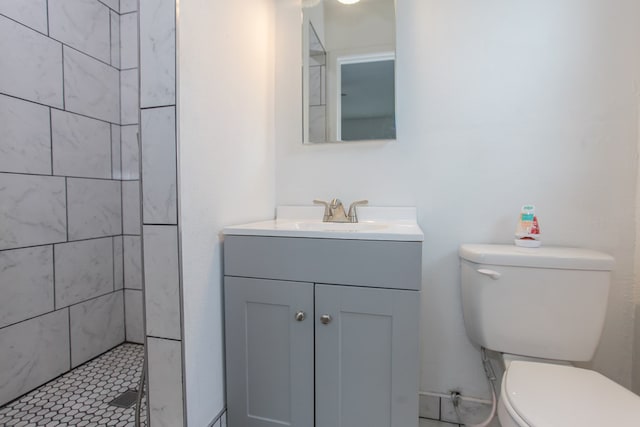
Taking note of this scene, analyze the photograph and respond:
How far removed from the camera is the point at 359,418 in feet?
3.21

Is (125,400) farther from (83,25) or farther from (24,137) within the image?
(83,25)

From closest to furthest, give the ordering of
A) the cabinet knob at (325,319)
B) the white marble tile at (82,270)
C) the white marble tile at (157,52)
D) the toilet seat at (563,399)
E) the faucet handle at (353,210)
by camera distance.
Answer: the toilet seat at (563,399)
the white marble tile at (157,52)
the cabinet knob at (325,319)
the faucet handle at (353,210)
the white marble tile at (82,270)

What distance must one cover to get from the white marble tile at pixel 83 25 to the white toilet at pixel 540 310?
6.78ft

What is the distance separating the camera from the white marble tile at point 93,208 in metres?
1.53

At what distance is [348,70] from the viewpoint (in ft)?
4.63

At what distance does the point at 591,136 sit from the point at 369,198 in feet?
2.87

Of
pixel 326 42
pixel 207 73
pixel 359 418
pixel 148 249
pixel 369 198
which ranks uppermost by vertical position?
pixel 326 42

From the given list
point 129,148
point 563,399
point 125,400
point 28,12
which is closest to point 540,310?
point 563,399

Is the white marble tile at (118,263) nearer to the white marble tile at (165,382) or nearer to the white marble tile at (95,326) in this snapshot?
the white marble tile at (95,326)

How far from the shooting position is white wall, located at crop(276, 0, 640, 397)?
116 centimetres

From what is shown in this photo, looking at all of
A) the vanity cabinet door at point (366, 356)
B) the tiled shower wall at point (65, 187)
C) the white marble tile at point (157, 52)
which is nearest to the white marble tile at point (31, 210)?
the tiled shower wall at point (65, 187)

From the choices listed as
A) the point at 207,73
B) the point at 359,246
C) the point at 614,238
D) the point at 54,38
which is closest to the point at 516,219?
the point at 614,238

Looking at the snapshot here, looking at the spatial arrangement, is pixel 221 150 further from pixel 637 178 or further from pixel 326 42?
pixel 637 178

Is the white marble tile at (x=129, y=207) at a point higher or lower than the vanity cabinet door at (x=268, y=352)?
higher
